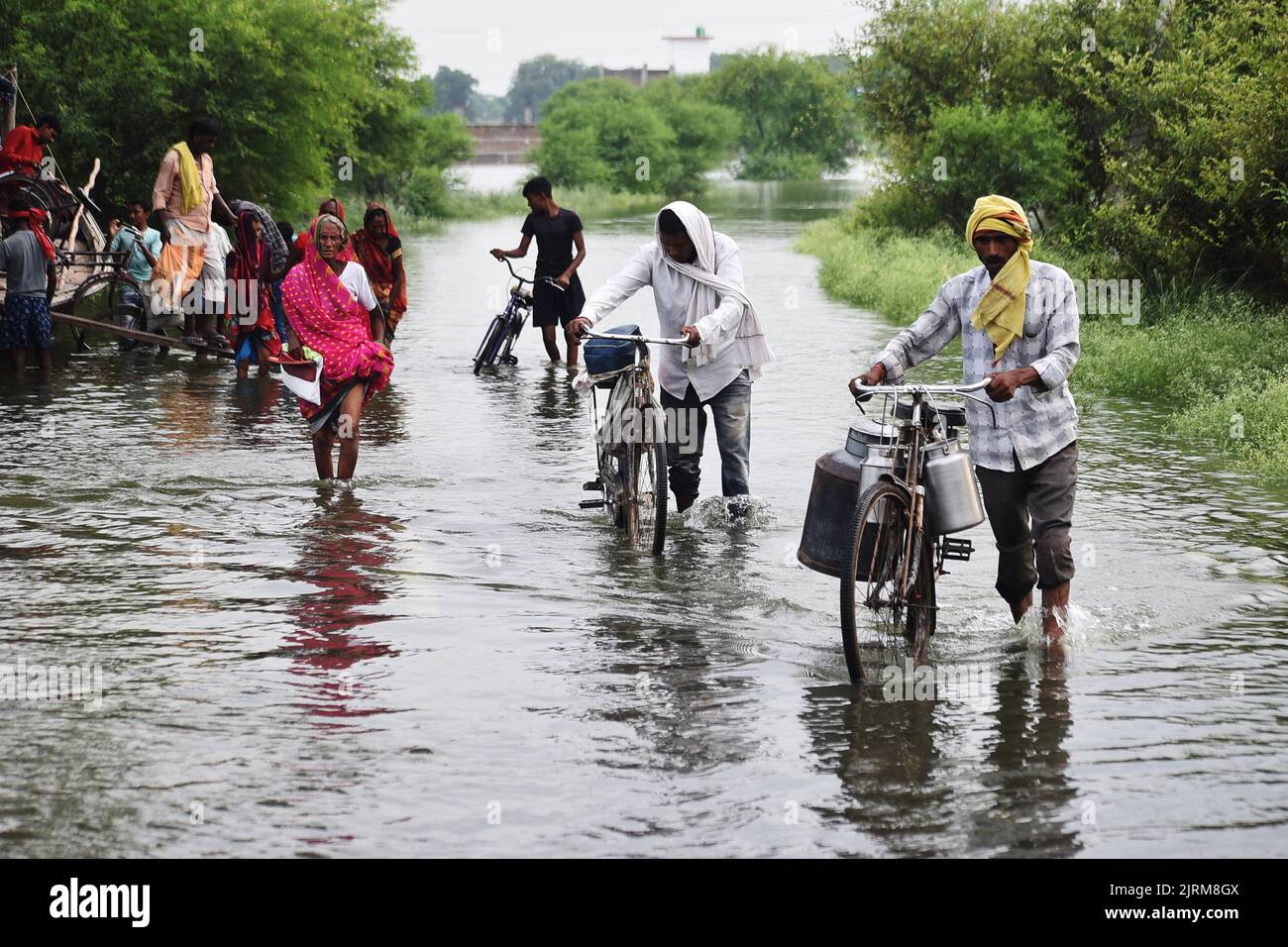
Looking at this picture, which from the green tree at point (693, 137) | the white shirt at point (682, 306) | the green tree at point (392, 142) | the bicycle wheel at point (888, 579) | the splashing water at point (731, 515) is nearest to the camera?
the bicycle wheel at point (888, 579)

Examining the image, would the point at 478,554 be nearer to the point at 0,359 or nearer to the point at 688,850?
the point at 688,850

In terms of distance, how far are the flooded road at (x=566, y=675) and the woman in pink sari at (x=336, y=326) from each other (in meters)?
0.56

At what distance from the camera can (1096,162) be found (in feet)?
89.9

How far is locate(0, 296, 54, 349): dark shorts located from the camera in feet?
48.2

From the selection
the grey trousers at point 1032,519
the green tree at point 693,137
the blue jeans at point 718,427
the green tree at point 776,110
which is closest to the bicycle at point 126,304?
the blue jeans at point 718,427

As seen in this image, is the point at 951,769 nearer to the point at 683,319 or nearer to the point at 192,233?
the point at 683,319

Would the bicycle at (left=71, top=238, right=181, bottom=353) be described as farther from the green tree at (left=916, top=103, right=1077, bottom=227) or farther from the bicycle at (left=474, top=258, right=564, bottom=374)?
the green tree at (left=916, top=103, right=1077, bottom=227)

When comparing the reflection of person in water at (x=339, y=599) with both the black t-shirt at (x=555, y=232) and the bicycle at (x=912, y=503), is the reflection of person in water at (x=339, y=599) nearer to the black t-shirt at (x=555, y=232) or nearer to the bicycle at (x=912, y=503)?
the bicycle at (x=912, y=503)

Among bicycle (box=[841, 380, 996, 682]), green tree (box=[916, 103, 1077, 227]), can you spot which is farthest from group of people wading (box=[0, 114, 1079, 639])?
green tree (box=[916, 103, 1077, 227])

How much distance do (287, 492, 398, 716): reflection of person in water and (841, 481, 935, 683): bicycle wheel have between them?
176cm

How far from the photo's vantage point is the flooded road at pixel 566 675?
491 cm

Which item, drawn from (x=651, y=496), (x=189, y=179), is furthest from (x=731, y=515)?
(x=189, y=179)
